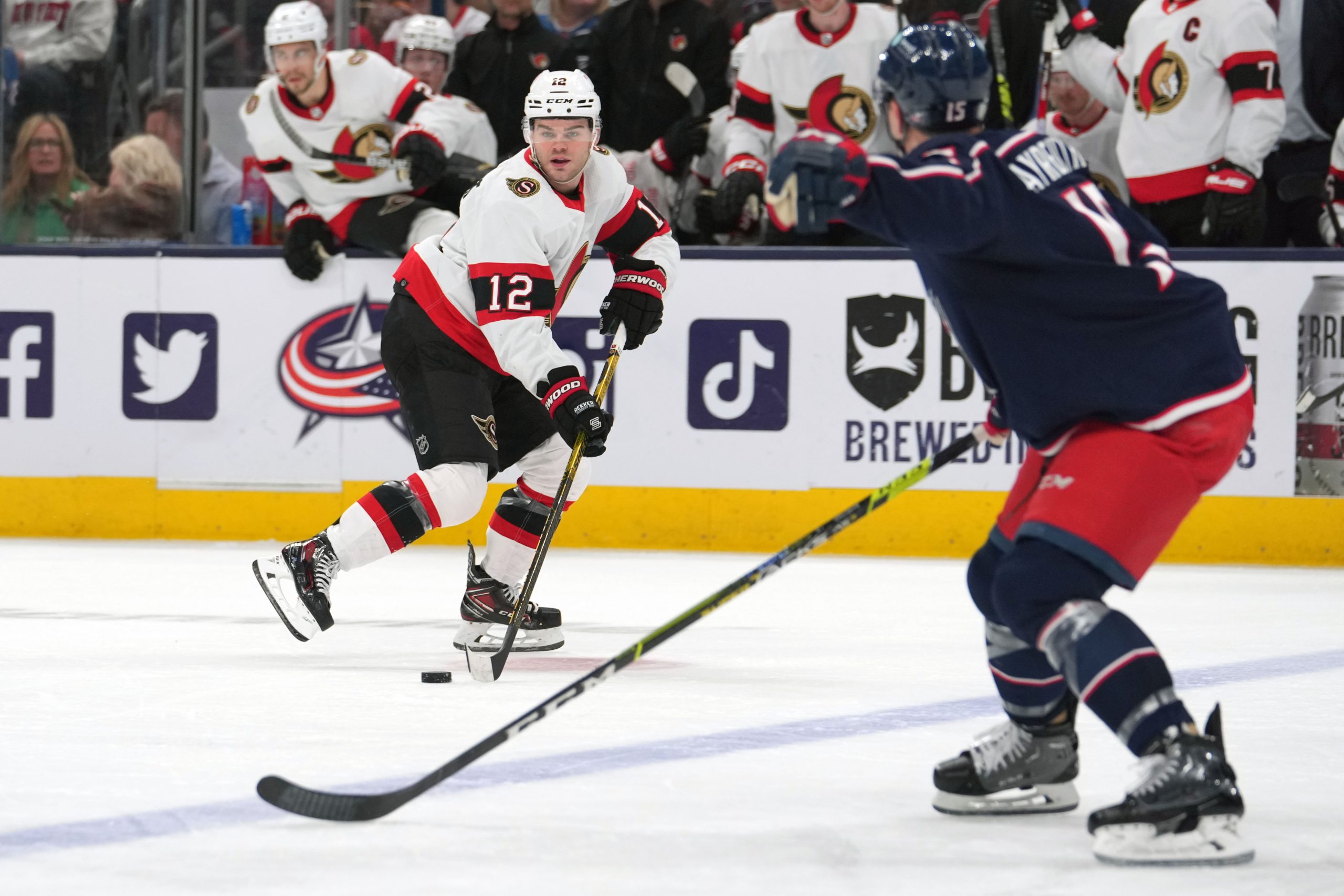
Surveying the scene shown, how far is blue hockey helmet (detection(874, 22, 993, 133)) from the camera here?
2242mm

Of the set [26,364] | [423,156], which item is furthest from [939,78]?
[26,364]

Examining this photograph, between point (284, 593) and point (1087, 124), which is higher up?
point (1087, 124)

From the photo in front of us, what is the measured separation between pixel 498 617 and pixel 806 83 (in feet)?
9.58

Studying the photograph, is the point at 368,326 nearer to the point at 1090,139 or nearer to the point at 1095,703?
the point at 1090,139

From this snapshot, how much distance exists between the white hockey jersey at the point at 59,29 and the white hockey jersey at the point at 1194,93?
3726 mm

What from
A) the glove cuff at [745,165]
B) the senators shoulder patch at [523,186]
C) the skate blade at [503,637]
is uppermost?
the glove cuff at [745,165]

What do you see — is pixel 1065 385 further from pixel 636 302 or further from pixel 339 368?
pixel 339 368

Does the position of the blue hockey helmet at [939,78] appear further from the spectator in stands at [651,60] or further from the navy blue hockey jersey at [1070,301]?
the spectator in stands at [651,60]

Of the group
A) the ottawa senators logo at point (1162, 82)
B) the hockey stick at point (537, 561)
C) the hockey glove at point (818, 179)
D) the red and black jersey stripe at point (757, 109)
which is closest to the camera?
the hockey glove at point (818, 179)

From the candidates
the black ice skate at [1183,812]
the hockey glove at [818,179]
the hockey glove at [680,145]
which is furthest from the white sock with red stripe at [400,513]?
the hockey glove at [680,145]

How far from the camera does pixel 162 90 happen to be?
6648 mm

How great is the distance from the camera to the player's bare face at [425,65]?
21.5 ft

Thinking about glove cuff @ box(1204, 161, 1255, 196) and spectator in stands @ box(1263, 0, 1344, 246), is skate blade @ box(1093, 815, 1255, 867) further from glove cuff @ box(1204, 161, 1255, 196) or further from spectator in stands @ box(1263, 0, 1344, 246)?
spectator in stands @ box(1263, 0, 1344, 246)

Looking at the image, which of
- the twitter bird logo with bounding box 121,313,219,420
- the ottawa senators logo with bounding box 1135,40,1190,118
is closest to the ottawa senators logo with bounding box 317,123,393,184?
the twitter bird logo with bounding box 121,313,219,420
